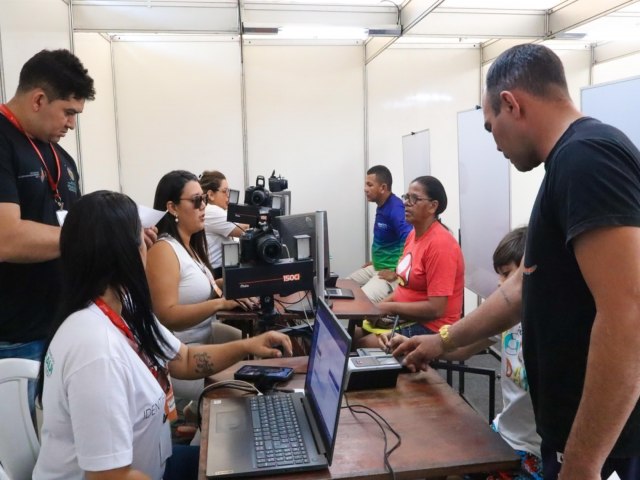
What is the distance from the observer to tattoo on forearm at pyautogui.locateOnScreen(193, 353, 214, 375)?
5.23ft

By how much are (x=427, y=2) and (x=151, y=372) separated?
10.8ft

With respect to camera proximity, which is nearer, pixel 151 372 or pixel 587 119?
pixel 587 119

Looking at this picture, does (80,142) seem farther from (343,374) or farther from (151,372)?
(343,374)

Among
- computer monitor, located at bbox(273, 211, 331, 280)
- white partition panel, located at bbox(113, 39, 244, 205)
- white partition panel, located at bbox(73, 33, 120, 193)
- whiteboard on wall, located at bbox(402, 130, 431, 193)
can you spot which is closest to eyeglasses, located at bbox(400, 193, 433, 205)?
computer monitor, located at bbox(273, 211, 331, 280)

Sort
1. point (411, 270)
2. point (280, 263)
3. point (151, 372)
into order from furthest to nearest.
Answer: point (411, 270) → point (280, 263) → point (151, 372)

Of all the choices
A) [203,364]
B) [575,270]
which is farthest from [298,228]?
[575,270]

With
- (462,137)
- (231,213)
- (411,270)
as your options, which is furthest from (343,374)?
(462,137)

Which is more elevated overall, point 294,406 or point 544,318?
point 544,318

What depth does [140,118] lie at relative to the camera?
503 cm

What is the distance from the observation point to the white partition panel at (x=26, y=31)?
2.52 m

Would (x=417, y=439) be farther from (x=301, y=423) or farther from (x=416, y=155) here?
(x=416, y=155)

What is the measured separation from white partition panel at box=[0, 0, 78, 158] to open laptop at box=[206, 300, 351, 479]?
2.10 m

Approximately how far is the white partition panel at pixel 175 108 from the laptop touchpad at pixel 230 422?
4.14 metres

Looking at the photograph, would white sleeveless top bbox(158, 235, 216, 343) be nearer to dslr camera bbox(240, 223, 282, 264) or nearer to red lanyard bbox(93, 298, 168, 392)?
dslr camera bbox(240, 223, 282, 264)
